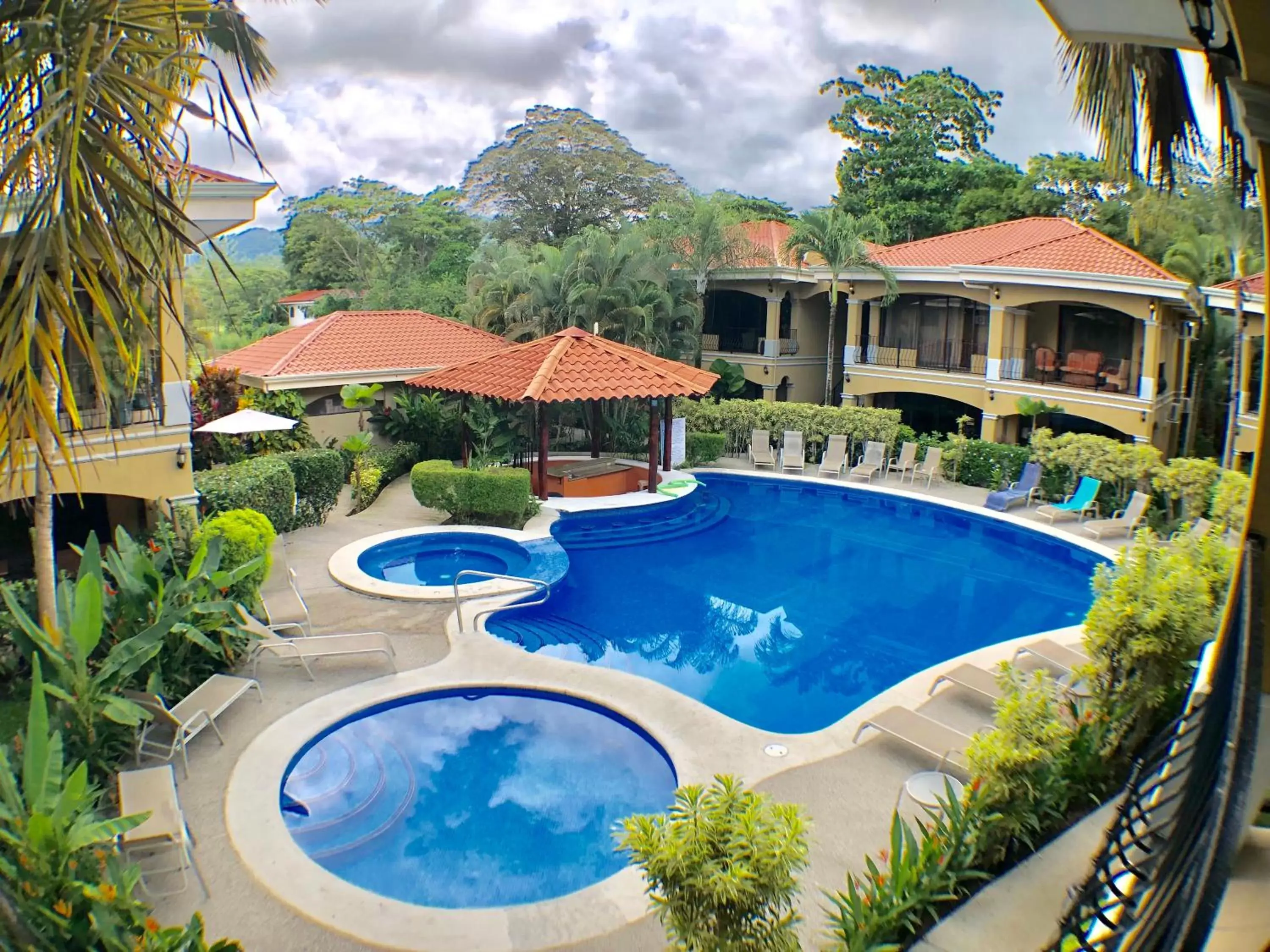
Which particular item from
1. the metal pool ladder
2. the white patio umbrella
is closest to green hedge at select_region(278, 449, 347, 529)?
the white patio umbrella

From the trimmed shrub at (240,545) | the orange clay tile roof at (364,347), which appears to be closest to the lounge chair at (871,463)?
the orange clay tile roof at (364,347)

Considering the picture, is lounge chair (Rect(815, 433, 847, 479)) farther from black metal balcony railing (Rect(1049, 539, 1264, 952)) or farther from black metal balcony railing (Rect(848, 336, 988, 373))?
black metal balcony railing (Rect(1049, 539, 1264, 952))

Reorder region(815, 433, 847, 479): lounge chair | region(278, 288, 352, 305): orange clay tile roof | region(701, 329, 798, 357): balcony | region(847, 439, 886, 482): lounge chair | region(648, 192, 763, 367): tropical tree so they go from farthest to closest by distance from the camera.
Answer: region(278, 288, 352, 305): orange clay tile roof
region(701, 329, 798, 357): balcony
region(648, 192, 763, 367): tropical tree
region(815, 433, 847, 479): lounge chair
region(847, 439, 886, 482): lounge chair

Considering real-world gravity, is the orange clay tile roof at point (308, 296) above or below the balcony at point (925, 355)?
above

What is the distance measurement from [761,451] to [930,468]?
4552 millimetres

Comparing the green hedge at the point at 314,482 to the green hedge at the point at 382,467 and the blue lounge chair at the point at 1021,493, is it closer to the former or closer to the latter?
the green hedge at the point at 382,467

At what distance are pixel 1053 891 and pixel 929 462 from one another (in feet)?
59.4

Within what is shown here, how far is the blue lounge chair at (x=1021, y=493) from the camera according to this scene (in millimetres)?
21438

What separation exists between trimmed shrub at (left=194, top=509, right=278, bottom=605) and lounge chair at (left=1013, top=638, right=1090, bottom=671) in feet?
33.3

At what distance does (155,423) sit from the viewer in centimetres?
1348

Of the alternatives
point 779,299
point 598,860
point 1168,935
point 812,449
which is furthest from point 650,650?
point 779,299

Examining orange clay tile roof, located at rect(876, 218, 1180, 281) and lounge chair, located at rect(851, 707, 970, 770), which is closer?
lounge chair, located at rect(851, 707, 970, 770)

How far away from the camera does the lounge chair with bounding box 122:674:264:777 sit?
9352mm

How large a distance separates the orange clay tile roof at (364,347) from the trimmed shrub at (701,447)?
5816 mm
